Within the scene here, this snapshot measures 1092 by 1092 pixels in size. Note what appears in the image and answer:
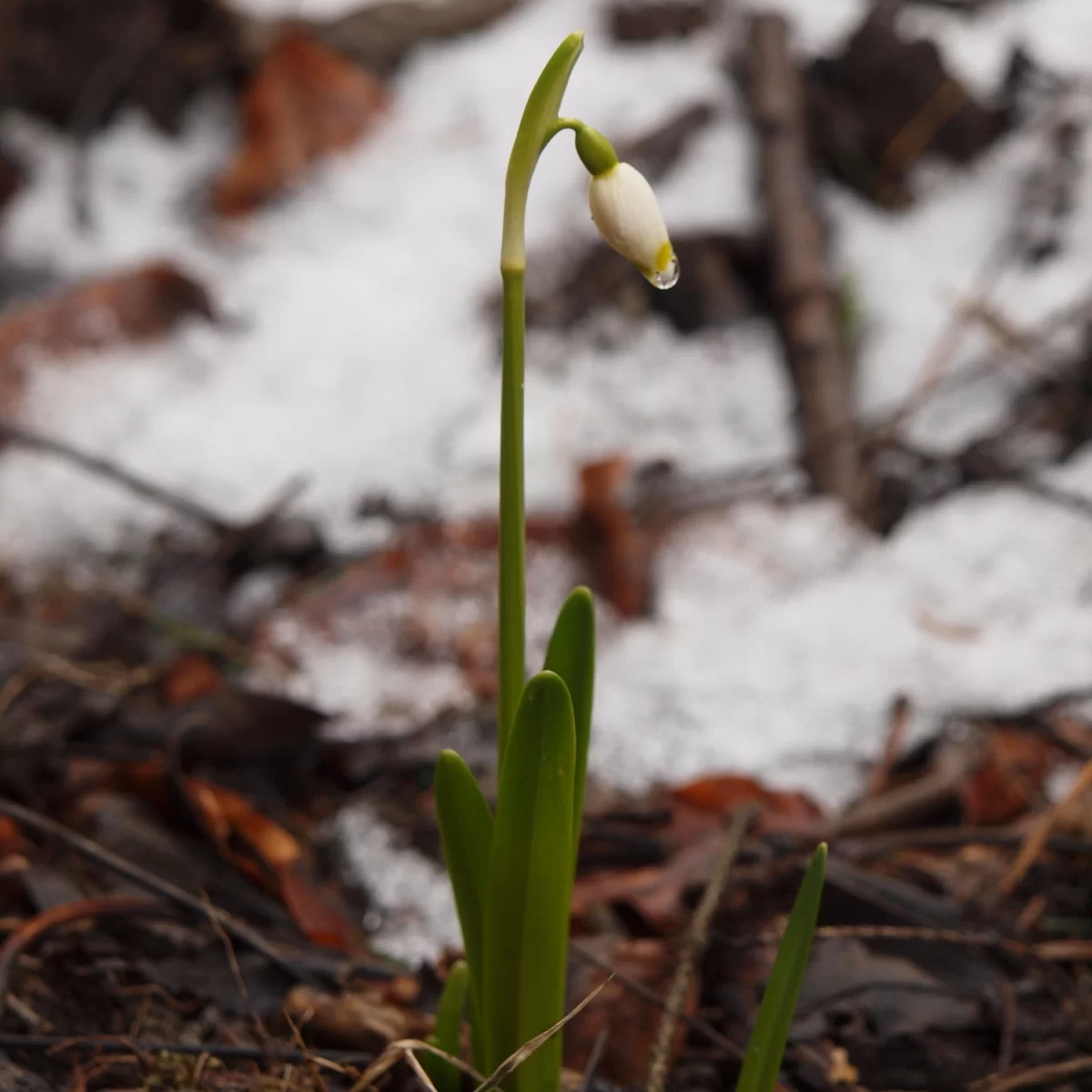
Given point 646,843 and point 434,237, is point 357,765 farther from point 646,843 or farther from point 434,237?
point 434,237

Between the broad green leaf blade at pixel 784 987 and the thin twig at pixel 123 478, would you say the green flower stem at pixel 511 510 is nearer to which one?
the broad green leaf blade at pixel 784 987

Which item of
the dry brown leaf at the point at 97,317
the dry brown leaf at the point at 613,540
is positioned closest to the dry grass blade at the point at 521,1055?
the dry brown leaf at the point at 613,540

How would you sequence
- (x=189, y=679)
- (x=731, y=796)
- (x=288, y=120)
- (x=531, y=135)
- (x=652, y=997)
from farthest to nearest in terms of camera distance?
(x=288, y=120) → (x=189, y=679) → (x=731, y=796) → (x=652, y=997) → (x=531, y=135)

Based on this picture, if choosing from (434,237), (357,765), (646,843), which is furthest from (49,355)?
(646,843)

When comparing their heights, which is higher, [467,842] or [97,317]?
[97,317]

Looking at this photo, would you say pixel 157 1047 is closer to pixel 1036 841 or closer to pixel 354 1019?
pixel 354 1019

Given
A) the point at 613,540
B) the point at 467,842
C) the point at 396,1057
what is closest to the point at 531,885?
the point at 467,842
